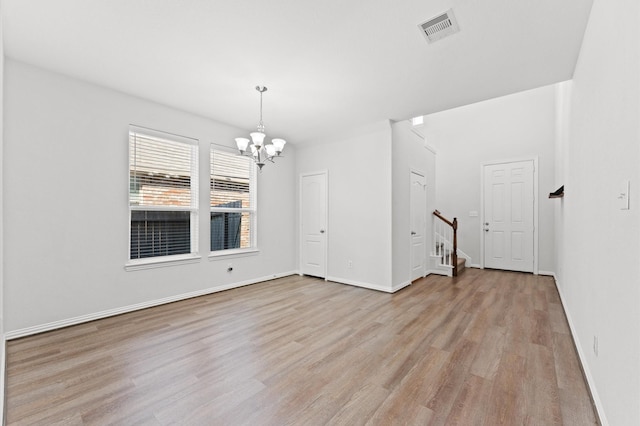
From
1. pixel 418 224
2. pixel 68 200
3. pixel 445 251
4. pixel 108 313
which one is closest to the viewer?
pixel 68 200

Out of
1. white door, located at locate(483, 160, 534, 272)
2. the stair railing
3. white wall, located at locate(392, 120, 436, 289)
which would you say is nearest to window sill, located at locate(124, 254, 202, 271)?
white wall, located at locate(392, 120, 436, 289)

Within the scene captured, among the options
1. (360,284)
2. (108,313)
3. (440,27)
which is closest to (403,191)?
(360,284)

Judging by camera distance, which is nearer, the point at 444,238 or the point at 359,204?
the point at 359,204

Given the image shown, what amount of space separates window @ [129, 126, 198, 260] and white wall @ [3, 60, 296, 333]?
14 centimetres

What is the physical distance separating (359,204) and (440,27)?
2.91m

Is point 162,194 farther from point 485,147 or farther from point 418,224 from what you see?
point 485,147

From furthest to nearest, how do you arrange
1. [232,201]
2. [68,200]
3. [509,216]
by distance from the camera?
1. [509,216]
2. [232,201]
3. [68,200]

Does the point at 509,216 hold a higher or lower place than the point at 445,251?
higher

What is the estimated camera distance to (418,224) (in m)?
5.27

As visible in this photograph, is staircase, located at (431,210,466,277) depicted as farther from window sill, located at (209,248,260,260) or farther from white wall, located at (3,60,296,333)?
white wall, located at (3,60,296,333)

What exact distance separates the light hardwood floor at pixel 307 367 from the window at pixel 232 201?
A: 1.36 m

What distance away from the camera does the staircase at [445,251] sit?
18.2 feet

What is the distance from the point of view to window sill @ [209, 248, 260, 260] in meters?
4.40

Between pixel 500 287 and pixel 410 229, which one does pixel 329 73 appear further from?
pixel 500 287
